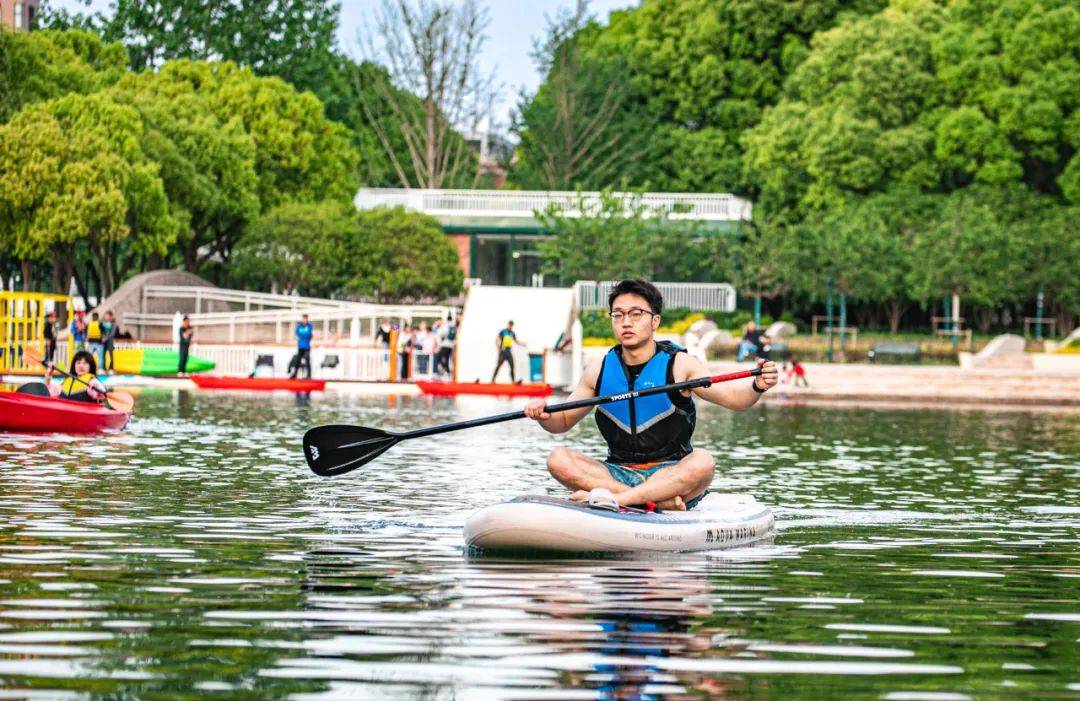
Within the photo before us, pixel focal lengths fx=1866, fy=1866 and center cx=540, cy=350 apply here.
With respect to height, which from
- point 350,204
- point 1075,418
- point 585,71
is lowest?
point 1075,418

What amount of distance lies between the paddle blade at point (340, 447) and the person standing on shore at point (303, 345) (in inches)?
1143

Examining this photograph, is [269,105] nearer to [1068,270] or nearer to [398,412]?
[1068,270]

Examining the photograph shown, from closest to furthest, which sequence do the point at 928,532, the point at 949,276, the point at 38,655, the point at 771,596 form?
the point at 38,655, the point at 771,596, the point at 928,532, the point at 949,276

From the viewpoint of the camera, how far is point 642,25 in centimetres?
7881

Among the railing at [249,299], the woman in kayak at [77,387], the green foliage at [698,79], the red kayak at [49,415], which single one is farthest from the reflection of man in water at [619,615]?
the green foliage at [698,79]

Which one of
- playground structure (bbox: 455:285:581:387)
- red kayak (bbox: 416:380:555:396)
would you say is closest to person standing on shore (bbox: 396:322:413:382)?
playground structure (bbox: 455:285:581:387)

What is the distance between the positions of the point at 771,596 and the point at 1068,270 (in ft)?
165

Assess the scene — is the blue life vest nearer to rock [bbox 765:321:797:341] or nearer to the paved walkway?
the paved walkway

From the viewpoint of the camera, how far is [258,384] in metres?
41.7

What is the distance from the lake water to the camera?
7812 mm

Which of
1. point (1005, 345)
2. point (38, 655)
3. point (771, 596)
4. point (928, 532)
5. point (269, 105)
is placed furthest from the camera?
point (269, 105)

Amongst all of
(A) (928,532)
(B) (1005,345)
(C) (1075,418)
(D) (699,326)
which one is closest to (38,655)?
(A) (928,532)

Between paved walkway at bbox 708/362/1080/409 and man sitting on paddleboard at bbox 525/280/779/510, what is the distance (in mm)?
30637

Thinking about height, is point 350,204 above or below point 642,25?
below
